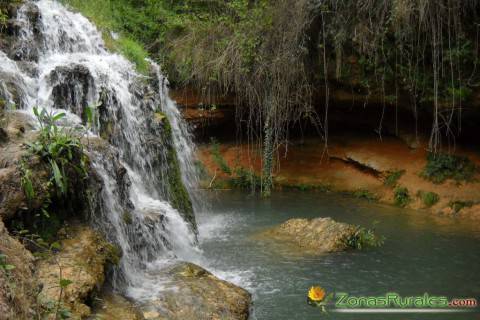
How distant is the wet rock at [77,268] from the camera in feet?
11.8

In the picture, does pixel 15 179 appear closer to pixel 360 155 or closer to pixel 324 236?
pixel 324 236

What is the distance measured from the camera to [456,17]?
7742 millimetres

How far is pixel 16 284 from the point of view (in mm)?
2605

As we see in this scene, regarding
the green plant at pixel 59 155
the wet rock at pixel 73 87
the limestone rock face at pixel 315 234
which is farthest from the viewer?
the limestone rock face at pixel 315 234

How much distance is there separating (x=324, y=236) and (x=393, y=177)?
4.14 m

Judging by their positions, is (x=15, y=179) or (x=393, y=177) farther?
(x=393, y=177)

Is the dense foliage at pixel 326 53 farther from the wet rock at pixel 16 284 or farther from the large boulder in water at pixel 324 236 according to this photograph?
the wet rock at pixel 16 284

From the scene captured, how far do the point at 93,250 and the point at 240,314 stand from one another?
1.53 meters

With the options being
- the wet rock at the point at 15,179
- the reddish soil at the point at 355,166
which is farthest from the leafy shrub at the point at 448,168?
the wet rock at the point at 15,179

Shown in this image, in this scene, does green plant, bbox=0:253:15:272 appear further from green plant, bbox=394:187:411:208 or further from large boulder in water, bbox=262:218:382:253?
green plant, bbox=394:187:411:208

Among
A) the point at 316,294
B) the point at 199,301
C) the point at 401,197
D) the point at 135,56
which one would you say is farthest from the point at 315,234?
the point at 135,56

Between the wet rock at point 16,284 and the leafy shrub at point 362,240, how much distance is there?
527 cm

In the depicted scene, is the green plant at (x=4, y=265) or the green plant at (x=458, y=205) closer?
the green plant at (x=4, y=265)

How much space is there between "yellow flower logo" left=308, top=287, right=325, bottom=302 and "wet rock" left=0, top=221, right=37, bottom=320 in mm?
3432
